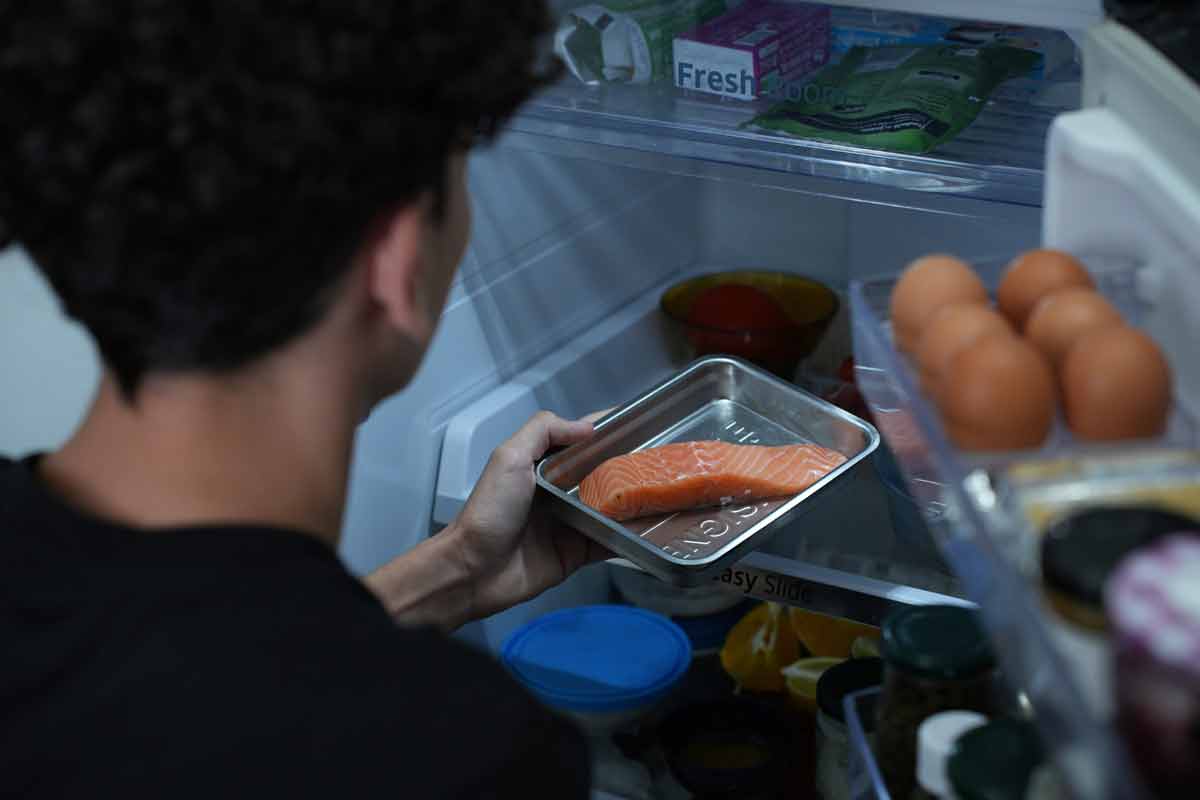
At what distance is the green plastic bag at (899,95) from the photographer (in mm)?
1441

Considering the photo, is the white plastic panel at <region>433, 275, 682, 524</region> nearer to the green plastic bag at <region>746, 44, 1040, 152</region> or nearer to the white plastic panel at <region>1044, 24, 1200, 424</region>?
the green plastic bag at <region>746, 44, 1040, 152</region>

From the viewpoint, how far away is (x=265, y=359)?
0.79m

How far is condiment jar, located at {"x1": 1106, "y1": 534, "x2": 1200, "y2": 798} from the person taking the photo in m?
0.48

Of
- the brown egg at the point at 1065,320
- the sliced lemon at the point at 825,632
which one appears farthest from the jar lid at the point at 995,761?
the sliced lemon at the point at 825,632

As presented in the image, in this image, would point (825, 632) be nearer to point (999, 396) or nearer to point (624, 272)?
point (624, 272)

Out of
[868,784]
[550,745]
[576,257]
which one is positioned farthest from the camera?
[576,257]

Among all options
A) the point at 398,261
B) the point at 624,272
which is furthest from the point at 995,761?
the point at 624,272

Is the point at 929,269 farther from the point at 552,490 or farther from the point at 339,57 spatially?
the point at 552,490

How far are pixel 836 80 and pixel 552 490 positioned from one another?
558mm

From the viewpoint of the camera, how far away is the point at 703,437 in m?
1.59

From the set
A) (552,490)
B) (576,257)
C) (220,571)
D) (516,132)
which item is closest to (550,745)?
(220,571)

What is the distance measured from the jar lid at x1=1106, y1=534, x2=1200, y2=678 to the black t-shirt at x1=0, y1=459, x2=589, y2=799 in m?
0.35

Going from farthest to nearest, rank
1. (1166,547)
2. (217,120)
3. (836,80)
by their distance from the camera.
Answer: (836,80), (217,120), (1166,547)

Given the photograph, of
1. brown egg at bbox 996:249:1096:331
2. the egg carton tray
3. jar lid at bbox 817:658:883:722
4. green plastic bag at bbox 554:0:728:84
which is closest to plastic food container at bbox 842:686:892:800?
the egg carton tray
